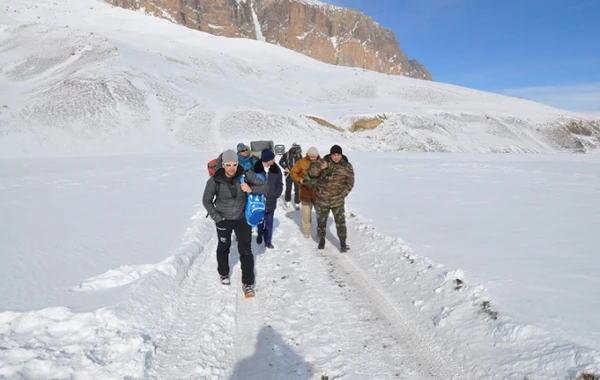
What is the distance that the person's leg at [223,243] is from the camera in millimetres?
5301

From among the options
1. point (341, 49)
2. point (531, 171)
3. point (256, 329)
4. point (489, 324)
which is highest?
point (341, 49)

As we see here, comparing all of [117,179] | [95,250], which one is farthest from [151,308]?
[117,179]

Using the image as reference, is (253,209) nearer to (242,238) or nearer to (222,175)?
(242,238)

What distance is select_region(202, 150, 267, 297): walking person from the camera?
505 cm

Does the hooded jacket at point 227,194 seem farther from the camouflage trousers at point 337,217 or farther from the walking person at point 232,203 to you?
the camouflage trousers at point 337,217

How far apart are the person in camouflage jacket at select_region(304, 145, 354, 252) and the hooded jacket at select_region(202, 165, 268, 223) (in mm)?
2141

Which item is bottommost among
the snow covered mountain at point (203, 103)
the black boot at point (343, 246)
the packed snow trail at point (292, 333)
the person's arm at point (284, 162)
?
the packed snow trail at point (292, 333)

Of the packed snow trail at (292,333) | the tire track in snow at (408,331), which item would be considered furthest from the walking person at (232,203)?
the tire track in snow at (408,331)

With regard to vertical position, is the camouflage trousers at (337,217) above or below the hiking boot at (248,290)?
above

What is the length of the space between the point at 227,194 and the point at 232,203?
0.50ft

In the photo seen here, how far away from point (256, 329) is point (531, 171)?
16941mm

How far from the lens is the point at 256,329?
4.40 metres

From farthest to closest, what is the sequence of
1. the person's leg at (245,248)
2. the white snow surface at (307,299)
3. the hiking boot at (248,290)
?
the person's leg at (245,248), the hiking boot at (248,290), the white snow surface at (307,299)

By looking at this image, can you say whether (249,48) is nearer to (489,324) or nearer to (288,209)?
(288,209)
